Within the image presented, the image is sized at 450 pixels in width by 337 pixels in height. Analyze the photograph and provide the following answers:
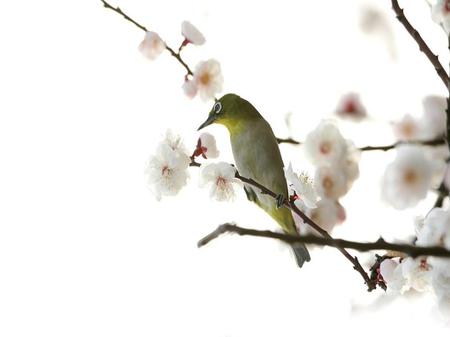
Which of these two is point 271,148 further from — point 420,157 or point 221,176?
point 420,157

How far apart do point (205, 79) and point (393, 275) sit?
1.13 ft

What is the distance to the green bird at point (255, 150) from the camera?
0.83 m

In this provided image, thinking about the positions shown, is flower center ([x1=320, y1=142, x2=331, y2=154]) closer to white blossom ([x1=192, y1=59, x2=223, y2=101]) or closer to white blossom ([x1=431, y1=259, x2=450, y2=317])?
white blossom ([x1=431, y1=259, x2=450, y2=317])

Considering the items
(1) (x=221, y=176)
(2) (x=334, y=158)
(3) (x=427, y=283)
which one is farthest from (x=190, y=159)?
(3) (x=427, y=283)

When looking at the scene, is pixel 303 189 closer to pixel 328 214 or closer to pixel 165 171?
pixel 328 214

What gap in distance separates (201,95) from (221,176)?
0.17 m

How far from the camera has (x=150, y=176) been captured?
63 cm

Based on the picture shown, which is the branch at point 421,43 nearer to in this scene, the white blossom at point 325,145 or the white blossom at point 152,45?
the white blossom at point 325,145

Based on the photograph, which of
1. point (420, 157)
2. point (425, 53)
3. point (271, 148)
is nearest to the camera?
point (420, 157)

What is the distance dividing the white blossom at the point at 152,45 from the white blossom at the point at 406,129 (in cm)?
37

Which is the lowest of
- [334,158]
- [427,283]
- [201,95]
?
[427,283]

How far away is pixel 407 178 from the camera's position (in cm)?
38

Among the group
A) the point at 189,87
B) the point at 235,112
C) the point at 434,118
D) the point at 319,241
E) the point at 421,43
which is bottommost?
the point at 319,241

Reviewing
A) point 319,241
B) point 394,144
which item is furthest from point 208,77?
point 319,241
